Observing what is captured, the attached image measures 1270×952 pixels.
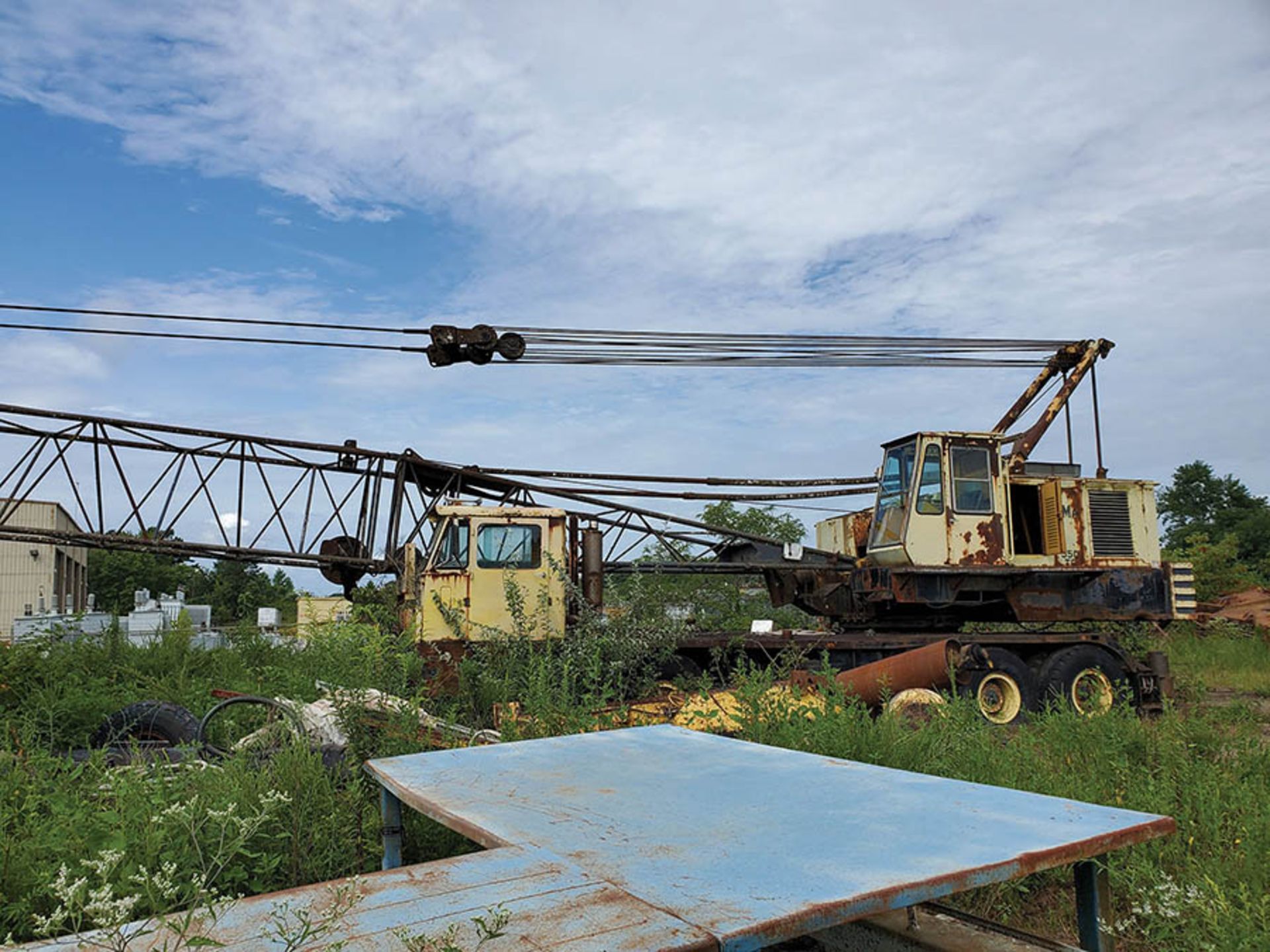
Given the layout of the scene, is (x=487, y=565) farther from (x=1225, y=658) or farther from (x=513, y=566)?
(x=1225, y=658)

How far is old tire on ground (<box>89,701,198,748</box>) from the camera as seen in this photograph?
8.02 m

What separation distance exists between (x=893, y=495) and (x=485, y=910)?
10.9m

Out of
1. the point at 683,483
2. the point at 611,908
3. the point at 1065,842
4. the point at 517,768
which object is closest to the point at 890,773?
the point at 1065,842

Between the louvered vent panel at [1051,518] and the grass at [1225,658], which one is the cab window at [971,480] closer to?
the louvered vent panel at [1051,518]

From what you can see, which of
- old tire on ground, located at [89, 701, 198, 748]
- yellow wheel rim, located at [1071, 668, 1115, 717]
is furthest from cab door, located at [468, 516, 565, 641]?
yellow wheel rim, located at [1071, 668, 1115, 717]

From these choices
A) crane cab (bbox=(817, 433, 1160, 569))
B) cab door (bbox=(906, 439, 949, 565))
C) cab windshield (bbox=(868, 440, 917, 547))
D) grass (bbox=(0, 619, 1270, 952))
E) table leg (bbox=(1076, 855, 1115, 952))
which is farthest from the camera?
cab windshield (bbox=(868, 440, 917, 547))

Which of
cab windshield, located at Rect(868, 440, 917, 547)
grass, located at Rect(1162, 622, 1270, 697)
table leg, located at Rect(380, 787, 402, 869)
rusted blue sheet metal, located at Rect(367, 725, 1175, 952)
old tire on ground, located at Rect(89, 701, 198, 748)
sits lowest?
grass, located at Rect(1162, 622, 1270, 697)

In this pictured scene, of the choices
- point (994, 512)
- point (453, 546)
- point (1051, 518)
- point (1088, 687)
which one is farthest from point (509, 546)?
point (1088, 687)

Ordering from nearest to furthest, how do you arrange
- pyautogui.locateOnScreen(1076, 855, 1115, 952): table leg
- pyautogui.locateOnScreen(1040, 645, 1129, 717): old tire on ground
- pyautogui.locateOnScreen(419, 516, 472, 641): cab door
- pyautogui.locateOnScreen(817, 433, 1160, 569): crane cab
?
1. pyautogui.locateOnScreen(1076, 855, 1115, 952): table leg
2. pyautogui.locateOnScreen(419, 516, 472, 641): cab door
3. pyautogui.locateOnScreen(1040, 645, 1129, 717): old tire on ground
4. pyautogui.locateOnScreen(817, 433, 1160, 569): crane cab

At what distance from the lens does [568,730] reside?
18.7 feet

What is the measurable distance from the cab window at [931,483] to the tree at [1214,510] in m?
43.6

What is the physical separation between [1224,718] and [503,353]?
9.16 m

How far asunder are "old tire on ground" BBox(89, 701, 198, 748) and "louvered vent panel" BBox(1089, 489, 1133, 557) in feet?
35.2

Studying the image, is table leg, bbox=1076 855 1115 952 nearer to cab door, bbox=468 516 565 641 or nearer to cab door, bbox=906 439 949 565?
cab door, bbox=468 516 565 641
